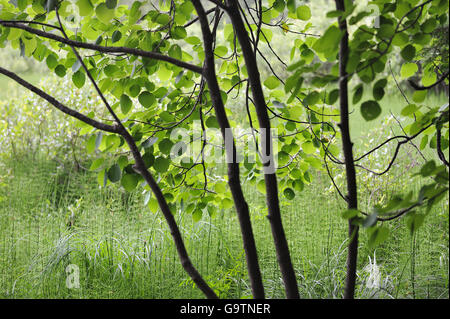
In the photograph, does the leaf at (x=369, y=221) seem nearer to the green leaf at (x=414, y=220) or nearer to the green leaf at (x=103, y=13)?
the green leaf at (x=414, y=220)

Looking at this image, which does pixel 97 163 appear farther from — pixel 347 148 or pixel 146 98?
pixel 347 148

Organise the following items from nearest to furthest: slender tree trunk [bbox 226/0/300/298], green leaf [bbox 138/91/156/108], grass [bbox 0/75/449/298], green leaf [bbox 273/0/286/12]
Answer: slender tree trunk [bbox 226/0/300/298] → green leaf [bbox 138/91/156/108] → green leaf [bbox 273/0/286/12] → grass [bbox 0/75/449/298]

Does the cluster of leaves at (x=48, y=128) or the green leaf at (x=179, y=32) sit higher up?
the cluster of leaves at (x=48, y=128)

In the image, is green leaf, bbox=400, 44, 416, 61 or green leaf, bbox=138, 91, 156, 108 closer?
green leaf, bbox=400, 44, 416, 61

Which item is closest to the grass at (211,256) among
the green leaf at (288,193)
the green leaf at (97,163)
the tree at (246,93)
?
the green leaf at (288,193)

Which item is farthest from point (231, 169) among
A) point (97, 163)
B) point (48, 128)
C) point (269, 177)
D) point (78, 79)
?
point (48, 128)

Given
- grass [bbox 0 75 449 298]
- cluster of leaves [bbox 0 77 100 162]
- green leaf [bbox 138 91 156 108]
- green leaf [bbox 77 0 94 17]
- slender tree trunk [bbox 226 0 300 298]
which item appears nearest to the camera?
green leaf [bbox 77 0 94 17]

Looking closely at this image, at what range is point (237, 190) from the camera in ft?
3.74

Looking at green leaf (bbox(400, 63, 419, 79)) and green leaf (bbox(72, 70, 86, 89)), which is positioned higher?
green leaf (bbox(72, 70, 86, 89))

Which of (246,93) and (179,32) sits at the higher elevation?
(179,32)

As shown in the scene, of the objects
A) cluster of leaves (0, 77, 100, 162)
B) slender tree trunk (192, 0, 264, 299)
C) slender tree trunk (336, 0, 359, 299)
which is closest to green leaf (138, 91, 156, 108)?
slender tree trunk (192, 0, 264, 299)

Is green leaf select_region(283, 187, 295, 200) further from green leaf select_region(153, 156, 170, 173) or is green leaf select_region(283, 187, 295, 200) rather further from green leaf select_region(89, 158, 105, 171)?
green leaf select_region(89, 158, 105, 171)

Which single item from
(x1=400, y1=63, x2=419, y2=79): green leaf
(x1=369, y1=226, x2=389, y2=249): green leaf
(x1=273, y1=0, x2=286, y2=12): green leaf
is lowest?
(x1=369, y1=226, x2=389, y2=249): green leaf
